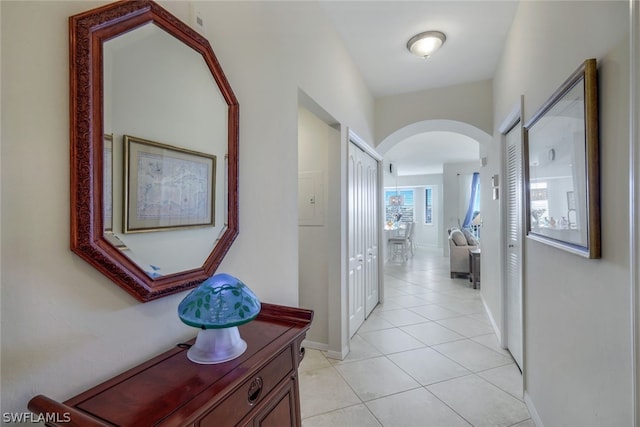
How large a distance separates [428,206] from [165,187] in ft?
35.7

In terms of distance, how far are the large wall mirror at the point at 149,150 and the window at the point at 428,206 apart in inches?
413

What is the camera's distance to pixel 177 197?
106cm

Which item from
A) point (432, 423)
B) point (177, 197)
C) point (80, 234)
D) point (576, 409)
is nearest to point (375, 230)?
point (432, 423)

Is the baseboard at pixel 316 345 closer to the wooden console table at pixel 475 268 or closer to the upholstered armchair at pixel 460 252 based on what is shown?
the wooden console table at pixel 475 268

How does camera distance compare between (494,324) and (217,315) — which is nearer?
(217,315)

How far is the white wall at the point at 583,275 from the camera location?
99cm

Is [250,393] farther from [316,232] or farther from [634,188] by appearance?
[316,232]

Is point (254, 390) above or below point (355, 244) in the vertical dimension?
below

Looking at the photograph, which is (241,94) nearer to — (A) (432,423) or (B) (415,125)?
(A) (432,423)

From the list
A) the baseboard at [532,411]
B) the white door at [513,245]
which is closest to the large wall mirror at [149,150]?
the baseboard at [532,411]

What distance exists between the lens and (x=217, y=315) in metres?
0.90

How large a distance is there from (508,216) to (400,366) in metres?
1.72

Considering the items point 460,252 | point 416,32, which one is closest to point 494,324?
point 460,252

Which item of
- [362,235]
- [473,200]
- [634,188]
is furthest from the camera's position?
[473,200]
